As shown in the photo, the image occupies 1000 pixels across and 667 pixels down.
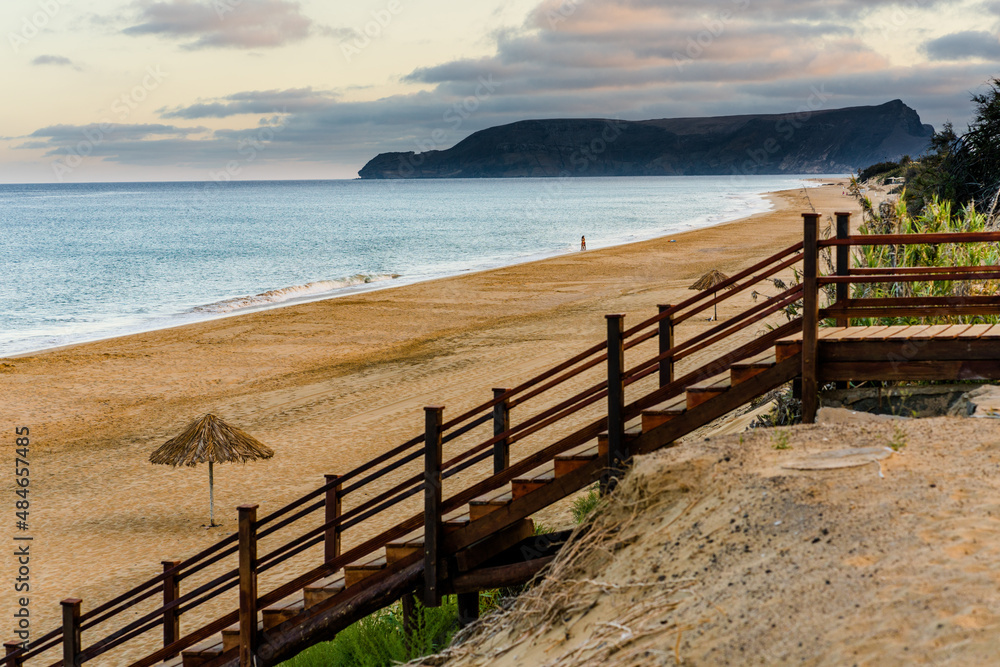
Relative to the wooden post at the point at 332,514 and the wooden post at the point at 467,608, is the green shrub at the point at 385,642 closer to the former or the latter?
the wooden post at the point at 467,608

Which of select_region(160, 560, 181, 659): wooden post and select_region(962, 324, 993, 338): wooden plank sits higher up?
select_region(962, 324, 993, 338): wooden plank

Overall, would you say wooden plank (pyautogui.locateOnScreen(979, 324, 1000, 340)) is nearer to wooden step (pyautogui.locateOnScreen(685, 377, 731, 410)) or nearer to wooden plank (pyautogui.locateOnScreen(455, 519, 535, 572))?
wooden step (pyautogui.locateOnScreen(685, 377, 731, 410))

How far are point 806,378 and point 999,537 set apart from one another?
8.11 feet

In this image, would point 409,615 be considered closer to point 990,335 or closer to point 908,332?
point 908,332

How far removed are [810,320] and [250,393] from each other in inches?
587

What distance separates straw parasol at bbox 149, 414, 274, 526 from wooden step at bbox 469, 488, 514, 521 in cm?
541

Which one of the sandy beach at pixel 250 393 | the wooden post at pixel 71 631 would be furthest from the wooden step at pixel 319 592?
the sandy beach at pixel 250 393

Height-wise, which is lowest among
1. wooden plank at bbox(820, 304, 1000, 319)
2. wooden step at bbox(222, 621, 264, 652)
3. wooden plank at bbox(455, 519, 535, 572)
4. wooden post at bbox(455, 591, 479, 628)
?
wooden step at bbox(222, 621, 264, 652)

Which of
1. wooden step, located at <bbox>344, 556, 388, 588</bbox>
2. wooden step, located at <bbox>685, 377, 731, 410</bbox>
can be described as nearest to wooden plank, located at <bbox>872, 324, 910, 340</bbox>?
wooden step, located at <bbox>685, 377, 731, 410</bbox>

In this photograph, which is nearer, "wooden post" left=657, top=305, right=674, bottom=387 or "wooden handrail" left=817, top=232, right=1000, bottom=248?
"wooden handrail" left=817, top=232, right=1000, bottom=248

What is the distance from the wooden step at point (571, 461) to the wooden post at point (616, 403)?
0.57 feet

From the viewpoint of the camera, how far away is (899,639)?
3.81 metres

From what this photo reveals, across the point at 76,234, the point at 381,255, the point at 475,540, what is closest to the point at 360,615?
the point at 475,540

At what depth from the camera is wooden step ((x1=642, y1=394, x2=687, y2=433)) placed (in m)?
6.69
